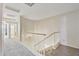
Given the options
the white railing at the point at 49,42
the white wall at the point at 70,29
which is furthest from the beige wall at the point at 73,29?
the white railing at the point at 49,42

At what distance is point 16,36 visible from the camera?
5.00ft

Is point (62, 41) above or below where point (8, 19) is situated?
below

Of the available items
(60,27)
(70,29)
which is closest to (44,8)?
(60,27)

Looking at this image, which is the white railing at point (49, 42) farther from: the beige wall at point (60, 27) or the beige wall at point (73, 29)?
the beige wall at point (73, 29)

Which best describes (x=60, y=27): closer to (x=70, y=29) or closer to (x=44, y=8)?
(x=70, y=29)

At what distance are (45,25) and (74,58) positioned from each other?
1.76ft

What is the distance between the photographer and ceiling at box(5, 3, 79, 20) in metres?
1.52

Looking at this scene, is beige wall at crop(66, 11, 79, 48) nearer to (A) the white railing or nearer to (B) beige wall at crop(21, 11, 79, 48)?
(B) beige wall at crop(21, 11, 79, 48)

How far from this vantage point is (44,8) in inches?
60.3

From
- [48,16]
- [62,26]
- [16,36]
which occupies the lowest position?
[16,36]

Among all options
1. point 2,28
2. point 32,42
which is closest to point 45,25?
point 32,42

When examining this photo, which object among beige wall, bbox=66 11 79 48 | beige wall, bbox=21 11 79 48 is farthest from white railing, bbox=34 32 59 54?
beige wall, bbox=66 11 79 48

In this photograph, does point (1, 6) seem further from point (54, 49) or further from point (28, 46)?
point (54, 49)

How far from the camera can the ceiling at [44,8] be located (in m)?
1.52
